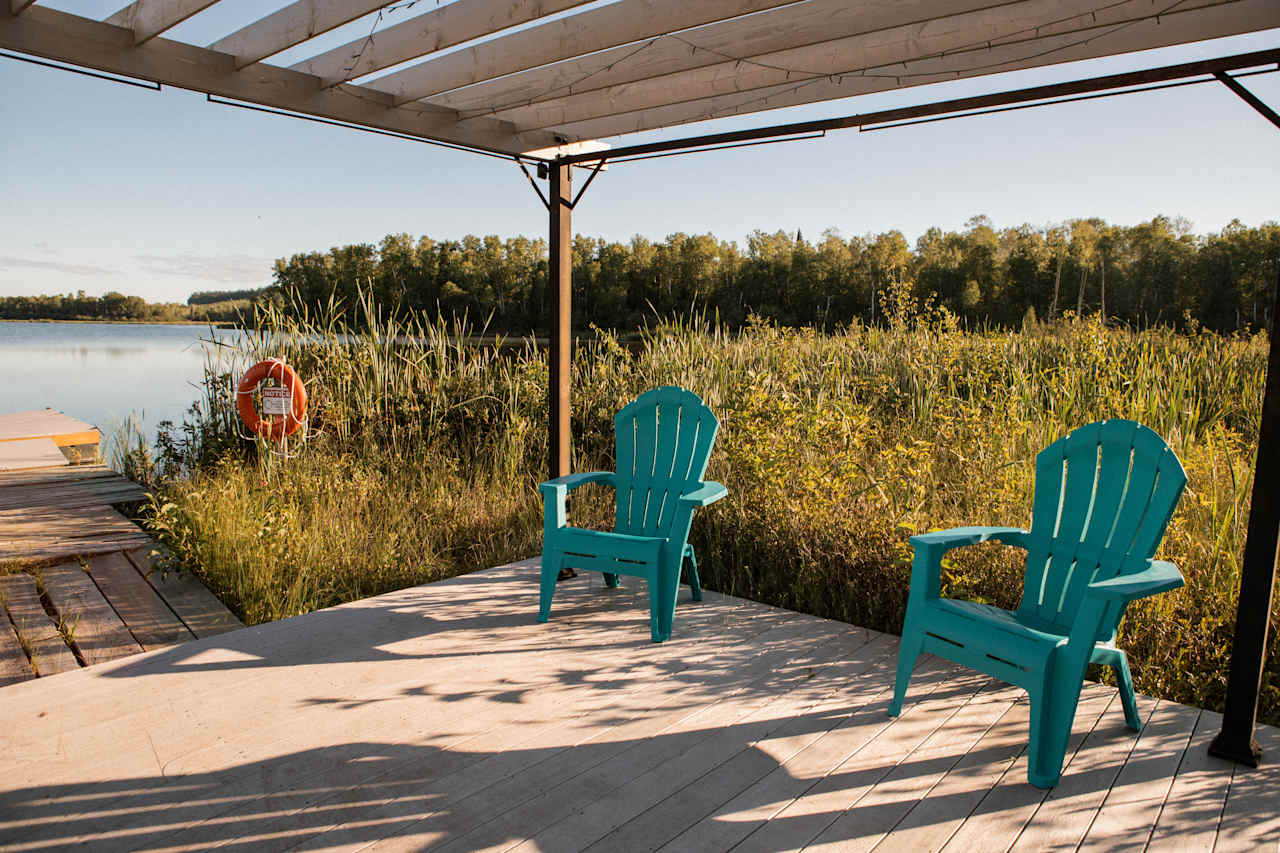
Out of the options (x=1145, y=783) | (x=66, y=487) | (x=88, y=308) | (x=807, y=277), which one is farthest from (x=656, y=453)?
(x=807, y=277)

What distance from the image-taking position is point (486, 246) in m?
18.7

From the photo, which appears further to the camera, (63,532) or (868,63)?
(63,532)

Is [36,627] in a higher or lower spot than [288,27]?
lower

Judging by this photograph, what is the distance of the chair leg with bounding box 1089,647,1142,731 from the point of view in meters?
2.12

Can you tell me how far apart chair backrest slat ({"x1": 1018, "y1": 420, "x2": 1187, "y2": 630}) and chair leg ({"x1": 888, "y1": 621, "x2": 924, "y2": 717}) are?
0.49 meters

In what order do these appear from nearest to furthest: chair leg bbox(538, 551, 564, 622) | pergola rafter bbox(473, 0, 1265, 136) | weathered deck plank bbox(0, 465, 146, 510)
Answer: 1. pergola rafter bbox(473, 0, 1265, 136)
2. chair leg bbox(538, 551, 564, 622)
3. weathered deck plank bbox(0, 465, 146, 510)

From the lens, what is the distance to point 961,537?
2285 mm

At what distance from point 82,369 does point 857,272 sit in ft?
88.2

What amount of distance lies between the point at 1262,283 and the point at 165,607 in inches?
886

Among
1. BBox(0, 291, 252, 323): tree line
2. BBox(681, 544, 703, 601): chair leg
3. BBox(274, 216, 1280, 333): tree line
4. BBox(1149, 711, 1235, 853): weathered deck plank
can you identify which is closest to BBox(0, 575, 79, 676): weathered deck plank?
BBox(681, 544, 703, 601): chair leg

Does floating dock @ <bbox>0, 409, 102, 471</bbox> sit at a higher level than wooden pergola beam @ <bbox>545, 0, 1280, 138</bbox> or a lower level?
lower

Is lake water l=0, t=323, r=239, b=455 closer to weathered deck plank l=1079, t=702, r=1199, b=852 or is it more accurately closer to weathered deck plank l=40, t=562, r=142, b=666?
weathered deck plank l=40, t=562, r=142, b=666

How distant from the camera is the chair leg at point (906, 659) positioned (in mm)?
2234

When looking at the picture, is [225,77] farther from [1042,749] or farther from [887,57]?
[1042,749]
